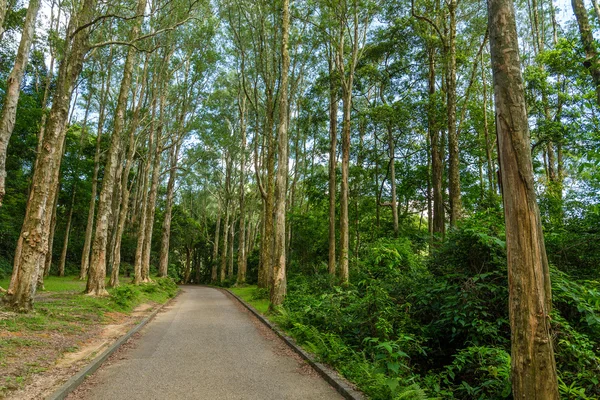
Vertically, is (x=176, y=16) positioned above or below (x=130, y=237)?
above

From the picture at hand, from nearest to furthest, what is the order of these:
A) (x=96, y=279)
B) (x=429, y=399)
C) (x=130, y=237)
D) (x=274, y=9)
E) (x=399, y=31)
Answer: (x=429, y=399) < (x=96, y=279) < (x=274, y=9) < (x=399, y=31) < (x=130, y=237)

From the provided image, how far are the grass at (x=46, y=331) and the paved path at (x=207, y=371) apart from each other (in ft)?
3.09

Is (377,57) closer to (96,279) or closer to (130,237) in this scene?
(96,279)

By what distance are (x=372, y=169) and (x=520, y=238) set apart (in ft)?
78.3

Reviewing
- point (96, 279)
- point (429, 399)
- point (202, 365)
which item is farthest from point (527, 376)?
point (96, 279)

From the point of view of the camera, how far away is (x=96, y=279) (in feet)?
46.2

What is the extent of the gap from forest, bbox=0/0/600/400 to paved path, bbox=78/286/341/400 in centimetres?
77

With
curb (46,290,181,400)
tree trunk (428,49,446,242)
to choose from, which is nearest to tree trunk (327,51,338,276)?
tree trunk (428,49,446,242)

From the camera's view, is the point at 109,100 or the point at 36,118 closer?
the point at 36,118

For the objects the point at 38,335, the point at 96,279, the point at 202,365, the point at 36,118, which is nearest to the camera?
the point at 202,365

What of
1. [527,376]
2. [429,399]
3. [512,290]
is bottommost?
[429,399]

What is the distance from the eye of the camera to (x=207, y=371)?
6055 mm

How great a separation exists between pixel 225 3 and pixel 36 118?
12.7 m

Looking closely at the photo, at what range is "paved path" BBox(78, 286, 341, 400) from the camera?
498 centimetres
